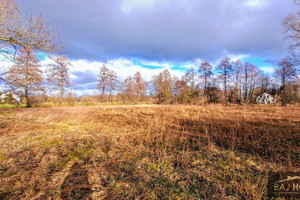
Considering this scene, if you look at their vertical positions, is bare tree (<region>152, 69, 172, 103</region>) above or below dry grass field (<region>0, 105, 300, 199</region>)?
above

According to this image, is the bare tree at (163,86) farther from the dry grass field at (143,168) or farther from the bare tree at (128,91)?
the dry grass field at (143,168)

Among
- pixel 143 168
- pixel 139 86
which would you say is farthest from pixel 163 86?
pixel 143 168

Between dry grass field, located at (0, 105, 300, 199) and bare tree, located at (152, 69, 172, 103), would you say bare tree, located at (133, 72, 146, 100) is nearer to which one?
bare tree, located at (152, 69, 172, 103)

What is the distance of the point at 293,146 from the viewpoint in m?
3.52

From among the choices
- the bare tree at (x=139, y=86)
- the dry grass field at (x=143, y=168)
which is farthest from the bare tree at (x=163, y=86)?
the dry grass field at (x=143, y=168)

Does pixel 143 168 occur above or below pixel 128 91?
below

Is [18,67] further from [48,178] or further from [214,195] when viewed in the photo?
[214,195]

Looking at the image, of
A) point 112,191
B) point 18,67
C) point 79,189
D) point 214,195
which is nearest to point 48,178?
point 79,189

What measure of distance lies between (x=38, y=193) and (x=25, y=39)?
615 cm

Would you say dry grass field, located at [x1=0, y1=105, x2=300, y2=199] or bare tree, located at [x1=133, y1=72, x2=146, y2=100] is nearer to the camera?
dry grass field, located at [x1=0, y1=105, x2=300, y2=199]

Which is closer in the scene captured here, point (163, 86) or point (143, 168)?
point (143, 168)

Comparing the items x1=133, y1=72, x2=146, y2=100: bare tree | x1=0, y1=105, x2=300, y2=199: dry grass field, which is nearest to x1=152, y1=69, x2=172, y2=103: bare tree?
x1=133, y1=72, x2=146, y2=100: bare tree

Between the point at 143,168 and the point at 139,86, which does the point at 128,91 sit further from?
the point at 143,168

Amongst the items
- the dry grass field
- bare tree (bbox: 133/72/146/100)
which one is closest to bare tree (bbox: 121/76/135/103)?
bare tree (bbox: 133/72/146/100)
